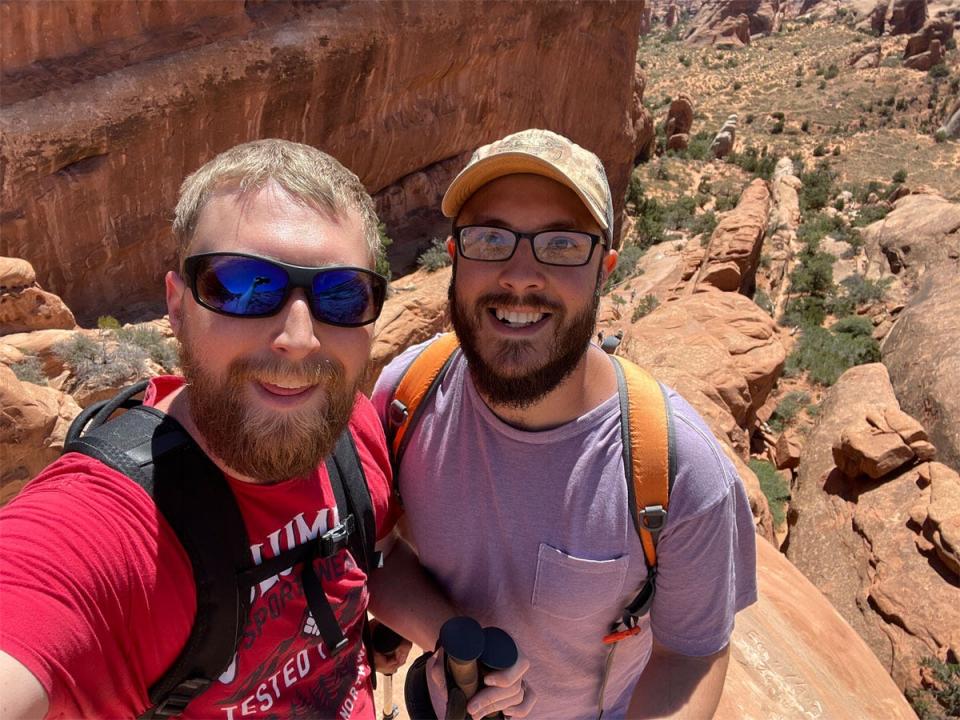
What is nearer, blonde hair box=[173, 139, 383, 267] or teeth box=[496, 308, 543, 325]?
blonde hair box=[173, 139, 383, 267]

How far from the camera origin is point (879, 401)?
8086 mm

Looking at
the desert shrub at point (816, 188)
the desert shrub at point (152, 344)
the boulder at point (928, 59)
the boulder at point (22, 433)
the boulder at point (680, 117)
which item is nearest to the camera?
the boulder at point (22, 433)

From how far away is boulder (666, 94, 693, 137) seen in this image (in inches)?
1046

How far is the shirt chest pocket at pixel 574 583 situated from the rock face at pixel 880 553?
529cm

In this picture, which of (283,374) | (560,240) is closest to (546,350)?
(560,240)

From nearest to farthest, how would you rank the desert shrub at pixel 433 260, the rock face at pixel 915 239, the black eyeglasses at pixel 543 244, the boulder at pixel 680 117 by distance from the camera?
the black eyeglasses at pixel 543 244 → the desert shrub at pixel 433 260 → the rock face at pixel 915 239 → the boulder at pixel 680 117

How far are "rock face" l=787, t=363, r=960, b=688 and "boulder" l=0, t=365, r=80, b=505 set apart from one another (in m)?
7.42

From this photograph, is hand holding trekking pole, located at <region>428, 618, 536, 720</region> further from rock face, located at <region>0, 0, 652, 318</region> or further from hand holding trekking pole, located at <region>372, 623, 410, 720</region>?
rock face, located at <region>0, 0, 652, 318</region>

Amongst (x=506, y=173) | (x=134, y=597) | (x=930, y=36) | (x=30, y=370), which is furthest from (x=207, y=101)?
(x=930, y=36)

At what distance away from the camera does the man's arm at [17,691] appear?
98 centimetres

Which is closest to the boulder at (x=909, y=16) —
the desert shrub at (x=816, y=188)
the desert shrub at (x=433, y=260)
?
the desert shrub at (x=816, y=188)

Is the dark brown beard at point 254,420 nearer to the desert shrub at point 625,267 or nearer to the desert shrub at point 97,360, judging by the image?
the desert shrub at point 97,360

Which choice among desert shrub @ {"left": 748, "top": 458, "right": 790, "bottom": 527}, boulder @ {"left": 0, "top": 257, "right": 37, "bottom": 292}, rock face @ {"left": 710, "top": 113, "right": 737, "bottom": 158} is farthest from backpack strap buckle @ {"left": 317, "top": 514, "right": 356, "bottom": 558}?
rock face @ {"left": 710, "top": 113, "right": 737, "bottom": 158}

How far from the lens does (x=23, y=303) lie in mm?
6852
